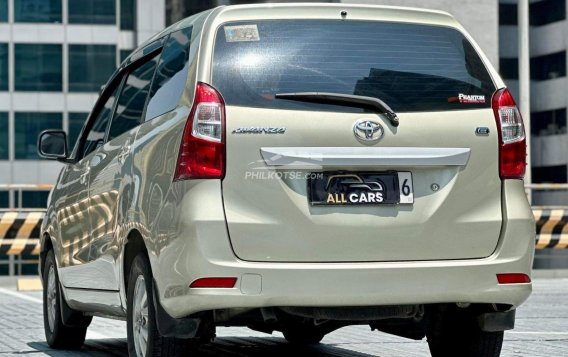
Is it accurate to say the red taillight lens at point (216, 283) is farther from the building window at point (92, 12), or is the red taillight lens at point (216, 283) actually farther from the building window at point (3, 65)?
the building window at point (92, 12)

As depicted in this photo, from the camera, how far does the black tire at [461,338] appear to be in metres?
7.02

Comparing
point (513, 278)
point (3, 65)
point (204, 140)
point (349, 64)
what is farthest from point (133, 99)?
point (3, 65)

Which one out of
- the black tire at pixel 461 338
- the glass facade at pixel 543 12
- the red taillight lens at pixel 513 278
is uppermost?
the glass facade at pixel 543 12

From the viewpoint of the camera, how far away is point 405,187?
630 cm

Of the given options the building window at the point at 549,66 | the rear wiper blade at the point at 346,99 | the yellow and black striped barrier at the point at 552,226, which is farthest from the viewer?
the building window at the point at 549,66

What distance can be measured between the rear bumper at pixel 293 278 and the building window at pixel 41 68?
5739cm

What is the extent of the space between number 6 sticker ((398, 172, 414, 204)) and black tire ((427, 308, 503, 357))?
75 cm

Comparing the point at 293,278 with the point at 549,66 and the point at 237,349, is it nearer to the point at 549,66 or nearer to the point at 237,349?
the point at 237,349

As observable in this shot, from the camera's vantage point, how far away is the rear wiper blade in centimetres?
626

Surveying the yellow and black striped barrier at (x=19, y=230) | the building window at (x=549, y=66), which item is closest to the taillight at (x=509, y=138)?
the yellow and black striped barrier at (x=19, y=230)

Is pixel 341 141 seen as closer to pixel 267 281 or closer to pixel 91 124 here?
pixel 267 281

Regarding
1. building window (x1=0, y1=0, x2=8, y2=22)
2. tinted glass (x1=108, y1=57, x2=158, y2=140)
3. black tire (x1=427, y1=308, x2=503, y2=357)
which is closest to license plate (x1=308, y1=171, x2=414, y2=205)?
black tire (x1=427, y1=308, x2=503, y2=357)

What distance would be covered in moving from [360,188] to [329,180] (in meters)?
0.15

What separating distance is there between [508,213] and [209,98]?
1.49 meters
